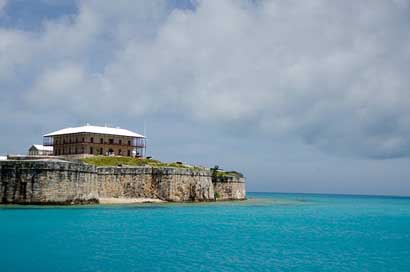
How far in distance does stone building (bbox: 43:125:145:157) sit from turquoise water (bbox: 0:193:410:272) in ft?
80.5

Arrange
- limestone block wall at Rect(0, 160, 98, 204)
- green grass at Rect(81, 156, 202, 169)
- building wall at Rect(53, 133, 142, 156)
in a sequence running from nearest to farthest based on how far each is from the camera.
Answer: limestone block wall at Rect(0, 160, 98, 204) < green grass at Rect(81, 156, 202, 169) < building wall at Rect(53, 133, 142, 156)

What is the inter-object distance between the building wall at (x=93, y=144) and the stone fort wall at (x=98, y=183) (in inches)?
491

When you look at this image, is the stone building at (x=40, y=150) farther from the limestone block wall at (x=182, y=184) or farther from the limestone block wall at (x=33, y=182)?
the limestone block wall at (x=33, y=182)

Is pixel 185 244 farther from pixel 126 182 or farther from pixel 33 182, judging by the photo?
pixel 126 182

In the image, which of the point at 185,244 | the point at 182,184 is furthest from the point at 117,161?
the point at 185,244

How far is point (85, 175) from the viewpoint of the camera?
42844mm

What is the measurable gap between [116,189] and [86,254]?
94.7 feet

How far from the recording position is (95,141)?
198 feet

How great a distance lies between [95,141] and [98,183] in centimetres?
1448

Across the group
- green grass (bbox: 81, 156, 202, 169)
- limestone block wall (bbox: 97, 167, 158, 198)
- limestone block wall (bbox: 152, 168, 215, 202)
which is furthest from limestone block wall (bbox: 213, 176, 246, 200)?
limestone block wall (bbox: 97, 167, 158, 198)

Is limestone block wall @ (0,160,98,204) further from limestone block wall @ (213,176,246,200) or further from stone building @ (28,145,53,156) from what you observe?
stone building @ (28,145,53,156)

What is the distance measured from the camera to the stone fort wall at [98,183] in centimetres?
3888

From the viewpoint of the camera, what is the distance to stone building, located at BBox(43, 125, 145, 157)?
60094 millimetres

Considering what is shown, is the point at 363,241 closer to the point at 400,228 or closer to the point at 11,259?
the point at 400,228
